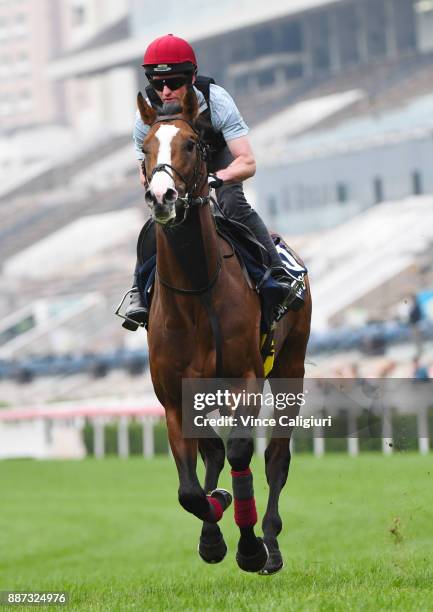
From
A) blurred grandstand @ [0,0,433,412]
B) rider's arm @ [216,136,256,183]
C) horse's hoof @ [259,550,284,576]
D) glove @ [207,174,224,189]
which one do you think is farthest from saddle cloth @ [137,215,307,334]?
blurred grandstand @ [0,0,433,412]

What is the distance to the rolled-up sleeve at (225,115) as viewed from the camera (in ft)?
22.7

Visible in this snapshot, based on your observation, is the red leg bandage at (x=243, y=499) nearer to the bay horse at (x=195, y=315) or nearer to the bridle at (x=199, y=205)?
the bay horse at (x=195, y=315)

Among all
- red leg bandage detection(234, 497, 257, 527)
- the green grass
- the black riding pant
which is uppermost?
the black riding pant

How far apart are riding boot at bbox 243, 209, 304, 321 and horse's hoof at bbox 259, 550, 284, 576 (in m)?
1.17

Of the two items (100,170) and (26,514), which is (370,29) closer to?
(100,170)

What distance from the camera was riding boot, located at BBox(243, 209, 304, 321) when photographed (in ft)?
23.6

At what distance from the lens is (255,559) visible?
6793 mm

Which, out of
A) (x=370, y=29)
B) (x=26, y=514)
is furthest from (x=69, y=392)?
(x=370, y=29)

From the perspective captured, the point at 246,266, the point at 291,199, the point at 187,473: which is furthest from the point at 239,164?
the point at 291,199

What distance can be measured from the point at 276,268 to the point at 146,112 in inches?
46.6

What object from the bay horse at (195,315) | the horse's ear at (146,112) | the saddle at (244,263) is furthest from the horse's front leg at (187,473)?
the horse's ear at (146,112)

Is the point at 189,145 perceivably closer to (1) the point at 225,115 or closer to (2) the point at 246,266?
(1) the point at 225,115

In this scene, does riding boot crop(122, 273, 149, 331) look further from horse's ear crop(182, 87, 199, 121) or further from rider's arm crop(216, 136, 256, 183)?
horse's ear crop(182, 87, 199, 121)

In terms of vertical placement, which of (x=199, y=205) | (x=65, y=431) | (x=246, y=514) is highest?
(x=199, y=205)
